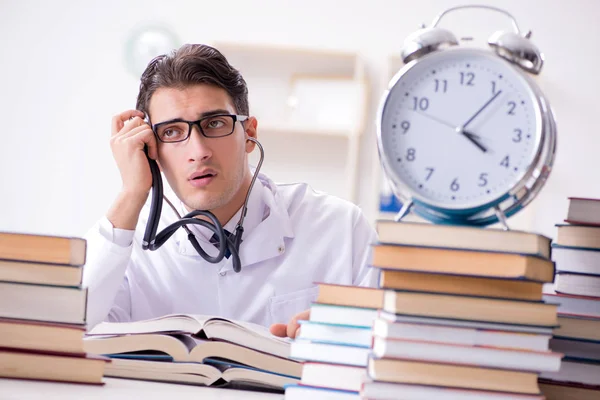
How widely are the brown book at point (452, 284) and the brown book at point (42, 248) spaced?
40 centimetres

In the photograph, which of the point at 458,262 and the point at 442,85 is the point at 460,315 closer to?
the point at 458,262

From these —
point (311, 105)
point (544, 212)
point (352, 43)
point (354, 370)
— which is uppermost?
point (352, 43)

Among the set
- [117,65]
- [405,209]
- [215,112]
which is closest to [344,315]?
[405,209]

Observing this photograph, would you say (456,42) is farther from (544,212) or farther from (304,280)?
(544,212)

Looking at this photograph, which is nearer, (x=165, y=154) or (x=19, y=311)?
(x=19, y=311)

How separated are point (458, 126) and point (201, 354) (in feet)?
1.73

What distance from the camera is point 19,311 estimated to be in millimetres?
996

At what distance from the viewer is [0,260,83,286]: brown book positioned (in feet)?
3.23

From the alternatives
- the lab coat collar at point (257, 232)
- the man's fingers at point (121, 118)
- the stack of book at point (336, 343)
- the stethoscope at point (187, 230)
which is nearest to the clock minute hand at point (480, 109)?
the stack of book at point (336, 343)

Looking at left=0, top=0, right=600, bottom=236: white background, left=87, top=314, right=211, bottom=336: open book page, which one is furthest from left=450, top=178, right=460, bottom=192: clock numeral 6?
left=0, top=0, right=600, bottom=236: white background

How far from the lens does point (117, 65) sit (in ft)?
14.6

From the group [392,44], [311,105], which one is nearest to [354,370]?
[311,105]

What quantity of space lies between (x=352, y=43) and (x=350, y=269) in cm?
254

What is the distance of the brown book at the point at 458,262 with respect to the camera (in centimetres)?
80
